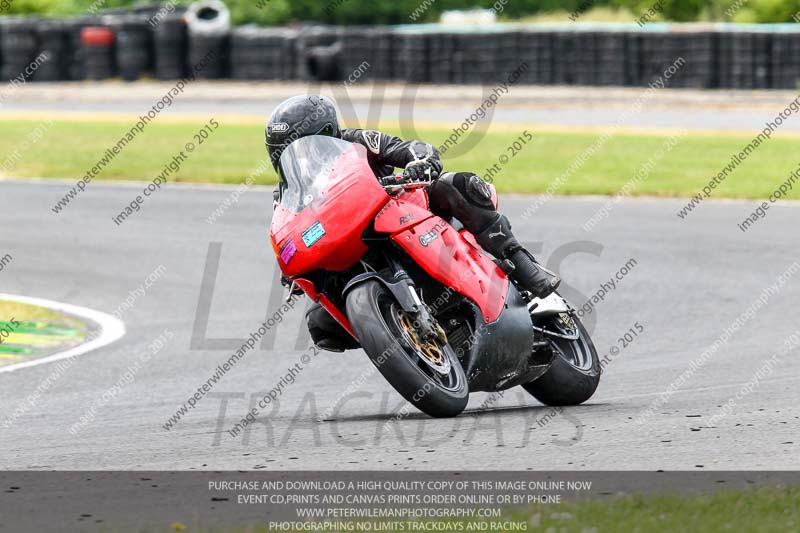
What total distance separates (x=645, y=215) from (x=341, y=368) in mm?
7265

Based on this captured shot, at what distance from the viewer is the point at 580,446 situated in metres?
5.70

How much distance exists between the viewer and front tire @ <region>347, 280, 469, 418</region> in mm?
6000

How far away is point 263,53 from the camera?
110 ft

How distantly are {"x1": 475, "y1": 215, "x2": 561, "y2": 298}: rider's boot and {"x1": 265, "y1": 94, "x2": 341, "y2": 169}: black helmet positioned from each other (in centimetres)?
93

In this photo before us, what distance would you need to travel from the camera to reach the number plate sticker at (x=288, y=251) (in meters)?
6.30

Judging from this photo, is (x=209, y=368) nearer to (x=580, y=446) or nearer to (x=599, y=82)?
(x=580, y=446)

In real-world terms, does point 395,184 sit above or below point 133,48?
above

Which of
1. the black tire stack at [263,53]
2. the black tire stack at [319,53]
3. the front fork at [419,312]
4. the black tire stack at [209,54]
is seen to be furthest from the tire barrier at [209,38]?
the front fork at [419,312]

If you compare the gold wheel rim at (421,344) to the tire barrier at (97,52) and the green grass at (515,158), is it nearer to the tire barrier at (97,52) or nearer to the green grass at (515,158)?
the green grass at (515,158)

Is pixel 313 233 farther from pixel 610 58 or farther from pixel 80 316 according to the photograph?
pixel 610 58

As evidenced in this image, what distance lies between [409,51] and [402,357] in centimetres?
2599

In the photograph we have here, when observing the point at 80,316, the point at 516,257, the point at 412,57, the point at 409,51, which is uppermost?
the point at 516,257
